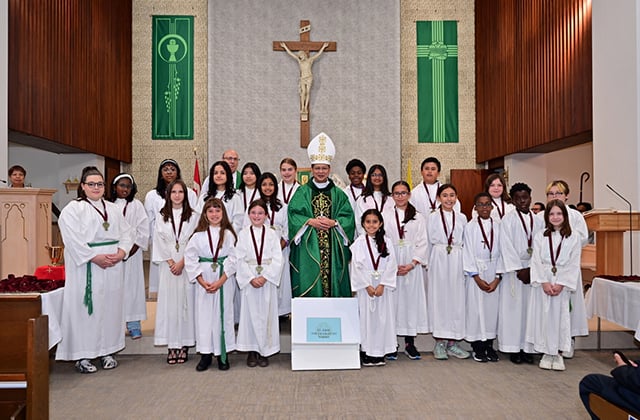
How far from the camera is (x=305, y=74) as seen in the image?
1271 cm

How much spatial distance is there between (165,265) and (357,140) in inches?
311

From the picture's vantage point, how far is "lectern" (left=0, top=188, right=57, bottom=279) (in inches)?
271

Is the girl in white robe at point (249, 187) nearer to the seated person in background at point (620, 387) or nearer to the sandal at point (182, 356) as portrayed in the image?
the sandal at point (182, 356)

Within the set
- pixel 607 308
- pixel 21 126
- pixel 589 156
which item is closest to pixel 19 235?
pixel 21 126

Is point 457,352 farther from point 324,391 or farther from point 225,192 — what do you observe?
point 225,192

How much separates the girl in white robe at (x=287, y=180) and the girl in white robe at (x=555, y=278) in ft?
8.55

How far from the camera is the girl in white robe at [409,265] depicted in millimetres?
5762

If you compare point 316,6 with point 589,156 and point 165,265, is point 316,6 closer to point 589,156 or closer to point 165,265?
point 589,156

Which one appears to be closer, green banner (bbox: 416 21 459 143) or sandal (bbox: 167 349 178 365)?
sandal (bbox: 167 349 178 365)

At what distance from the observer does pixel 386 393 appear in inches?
181

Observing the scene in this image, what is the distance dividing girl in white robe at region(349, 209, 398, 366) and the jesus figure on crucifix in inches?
302

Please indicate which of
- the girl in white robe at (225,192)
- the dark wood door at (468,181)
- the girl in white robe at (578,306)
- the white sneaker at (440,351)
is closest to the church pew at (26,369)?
the girl in white robe at (225,192)

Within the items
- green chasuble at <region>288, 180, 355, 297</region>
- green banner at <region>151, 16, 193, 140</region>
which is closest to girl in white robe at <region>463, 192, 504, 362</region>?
green chasuble at <region>288, 180, 355, 297</region>

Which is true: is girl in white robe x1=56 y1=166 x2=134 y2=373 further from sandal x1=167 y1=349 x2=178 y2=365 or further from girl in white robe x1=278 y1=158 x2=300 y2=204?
girl in white robe x1=278 y1=158 x2=300 y2=204
